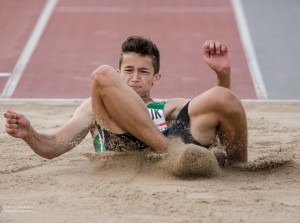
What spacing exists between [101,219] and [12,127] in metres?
0.92

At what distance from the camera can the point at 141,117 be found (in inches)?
183

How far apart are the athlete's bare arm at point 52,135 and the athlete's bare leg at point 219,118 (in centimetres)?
65

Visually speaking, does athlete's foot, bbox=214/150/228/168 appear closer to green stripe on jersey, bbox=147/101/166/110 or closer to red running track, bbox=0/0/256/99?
green stripe on jersey, bbox=147/101/166/110

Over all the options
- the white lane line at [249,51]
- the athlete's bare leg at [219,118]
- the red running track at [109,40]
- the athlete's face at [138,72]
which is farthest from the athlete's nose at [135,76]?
the white lane line at [249,51]

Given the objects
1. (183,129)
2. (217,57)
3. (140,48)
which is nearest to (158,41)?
(140,48)

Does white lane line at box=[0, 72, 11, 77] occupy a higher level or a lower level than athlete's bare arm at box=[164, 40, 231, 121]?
higher

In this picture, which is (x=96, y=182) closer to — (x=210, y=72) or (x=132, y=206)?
(x=132, y=206)

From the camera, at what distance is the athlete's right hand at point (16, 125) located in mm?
4566

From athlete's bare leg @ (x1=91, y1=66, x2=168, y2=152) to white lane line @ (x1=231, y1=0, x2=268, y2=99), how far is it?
9.83ft

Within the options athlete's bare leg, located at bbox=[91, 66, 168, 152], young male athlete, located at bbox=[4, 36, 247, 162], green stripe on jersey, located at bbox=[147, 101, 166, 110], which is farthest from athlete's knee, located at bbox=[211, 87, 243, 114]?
green stripe on jersey, located at bbox=[147, 101, 166, 110]

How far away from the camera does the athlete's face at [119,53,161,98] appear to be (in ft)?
16.3

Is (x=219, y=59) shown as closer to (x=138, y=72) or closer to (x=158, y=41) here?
(x=138, y=72)

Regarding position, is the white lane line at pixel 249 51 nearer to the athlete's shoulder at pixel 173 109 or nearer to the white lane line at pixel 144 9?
the white lane line at pixel 144 9

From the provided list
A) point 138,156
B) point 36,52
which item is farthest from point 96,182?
point 36,52
